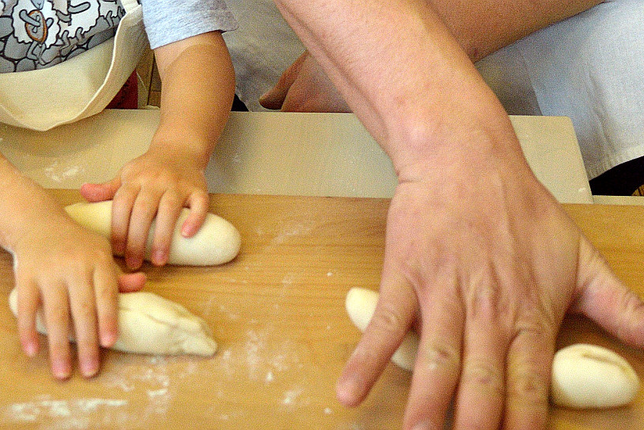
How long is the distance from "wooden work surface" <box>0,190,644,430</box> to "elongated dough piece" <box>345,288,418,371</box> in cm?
2

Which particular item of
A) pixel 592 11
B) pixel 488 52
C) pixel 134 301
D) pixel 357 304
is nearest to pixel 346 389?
pixel 357 304

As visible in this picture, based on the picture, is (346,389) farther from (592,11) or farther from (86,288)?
(592,11)

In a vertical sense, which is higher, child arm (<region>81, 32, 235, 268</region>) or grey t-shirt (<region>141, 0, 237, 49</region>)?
grey t-shirt (<region>141, 0, 237, 49</region>)

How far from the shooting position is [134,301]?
0.55 m

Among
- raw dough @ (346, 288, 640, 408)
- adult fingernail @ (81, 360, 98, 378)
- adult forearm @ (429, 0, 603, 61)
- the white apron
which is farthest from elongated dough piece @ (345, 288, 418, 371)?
adult forearm @ (429, 0, 603, 61)

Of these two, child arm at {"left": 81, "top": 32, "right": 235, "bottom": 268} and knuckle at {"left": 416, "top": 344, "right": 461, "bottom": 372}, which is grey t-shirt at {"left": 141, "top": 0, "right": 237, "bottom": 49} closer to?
child arm at {"left": 81, "top": 32, "right": 235, "bottom": 268}

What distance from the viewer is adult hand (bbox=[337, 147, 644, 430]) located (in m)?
0.48

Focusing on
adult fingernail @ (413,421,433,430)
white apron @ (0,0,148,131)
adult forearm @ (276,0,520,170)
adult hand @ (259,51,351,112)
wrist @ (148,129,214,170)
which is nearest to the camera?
adult fingernail @ (413,421,433,430)

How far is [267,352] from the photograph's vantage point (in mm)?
562

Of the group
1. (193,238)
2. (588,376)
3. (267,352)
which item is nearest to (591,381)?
(588,376)

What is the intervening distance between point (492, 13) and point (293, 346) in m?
0.79

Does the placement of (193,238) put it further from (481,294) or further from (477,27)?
(477,27)

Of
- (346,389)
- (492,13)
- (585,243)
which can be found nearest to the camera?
(346,389)

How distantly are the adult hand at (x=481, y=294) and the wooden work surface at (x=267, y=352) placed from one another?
0.17 ft
